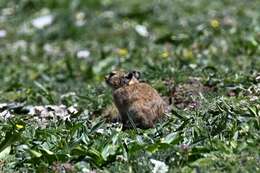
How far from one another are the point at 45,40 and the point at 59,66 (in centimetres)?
188

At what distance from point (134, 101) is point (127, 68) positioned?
345cm

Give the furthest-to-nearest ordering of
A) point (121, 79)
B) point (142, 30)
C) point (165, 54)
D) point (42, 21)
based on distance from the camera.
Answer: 1. point (42, 21)
2. point (142, 30)
3. point (165, 54)
4. point (121, 79)

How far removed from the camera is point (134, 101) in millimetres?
7703

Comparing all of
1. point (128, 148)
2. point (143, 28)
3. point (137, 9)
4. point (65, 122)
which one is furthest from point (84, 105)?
point (137, 9)

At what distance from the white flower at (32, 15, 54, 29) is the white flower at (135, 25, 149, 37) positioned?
1623 mm

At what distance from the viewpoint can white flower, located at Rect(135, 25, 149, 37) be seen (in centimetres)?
1319

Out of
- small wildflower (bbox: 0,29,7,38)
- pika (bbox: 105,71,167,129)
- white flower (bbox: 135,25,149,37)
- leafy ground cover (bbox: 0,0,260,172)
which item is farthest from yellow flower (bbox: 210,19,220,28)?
pika (bbox: 105,71,167,129)

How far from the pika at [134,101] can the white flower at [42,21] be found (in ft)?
20.3

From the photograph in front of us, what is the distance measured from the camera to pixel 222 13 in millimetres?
13680

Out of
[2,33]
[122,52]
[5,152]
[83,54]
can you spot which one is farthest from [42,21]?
[5,152]

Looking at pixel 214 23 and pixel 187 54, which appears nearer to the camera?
pixel 187 54

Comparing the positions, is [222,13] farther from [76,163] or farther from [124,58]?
[76,163]

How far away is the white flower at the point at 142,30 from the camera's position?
13.2m

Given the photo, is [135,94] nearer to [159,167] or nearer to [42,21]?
[159,167]
